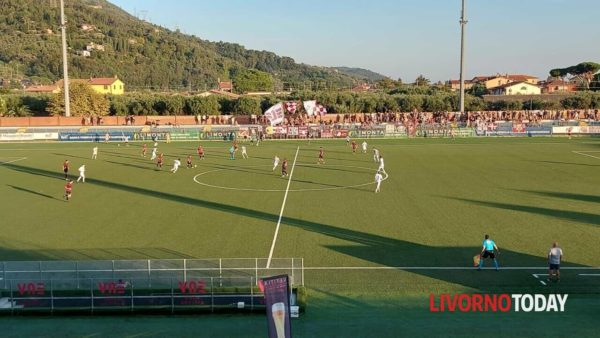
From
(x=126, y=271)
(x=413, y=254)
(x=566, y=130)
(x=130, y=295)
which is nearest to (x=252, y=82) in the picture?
(x=566, y=130)

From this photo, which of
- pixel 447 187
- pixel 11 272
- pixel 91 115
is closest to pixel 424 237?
pixel 447 187

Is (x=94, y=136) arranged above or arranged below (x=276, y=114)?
below

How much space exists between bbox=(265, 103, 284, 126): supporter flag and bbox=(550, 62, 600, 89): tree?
11913 cm

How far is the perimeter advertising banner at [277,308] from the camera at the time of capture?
10.6 metres

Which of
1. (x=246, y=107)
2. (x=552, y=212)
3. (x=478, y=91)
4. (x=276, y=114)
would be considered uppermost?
(x=478, y=91)

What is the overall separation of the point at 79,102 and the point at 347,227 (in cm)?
7830

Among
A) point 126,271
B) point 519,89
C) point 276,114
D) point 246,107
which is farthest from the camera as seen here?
point 519,89

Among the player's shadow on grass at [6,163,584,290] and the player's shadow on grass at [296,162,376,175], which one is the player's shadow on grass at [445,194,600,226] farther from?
the player's shadow on grass at [296,162,376,175]

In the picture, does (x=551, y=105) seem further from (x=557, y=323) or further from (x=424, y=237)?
(x=557, y=323)

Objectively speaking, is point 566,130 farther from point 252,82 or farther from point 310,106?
point 252,82

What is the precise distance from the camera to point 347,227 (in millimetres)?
24172

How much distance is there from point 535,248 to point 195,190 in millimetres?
20584

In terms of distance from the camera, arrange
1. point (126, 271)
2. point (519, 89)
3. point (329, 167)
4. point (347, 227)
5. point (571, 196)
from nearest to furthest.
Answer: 1. point (126, 271)
2. point (347, 227)
3. point (571, 196)
4. point (329, 167)
5. point (519, 89)

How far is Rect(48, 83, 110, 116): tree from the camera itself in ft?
297
